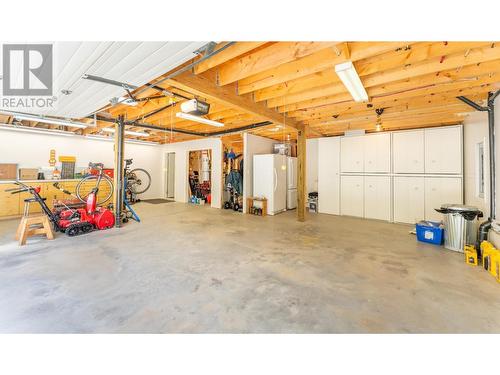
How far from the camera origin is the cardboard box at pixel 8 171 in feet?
18.9

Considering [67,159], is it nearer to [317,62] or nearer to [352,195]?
[317,62]

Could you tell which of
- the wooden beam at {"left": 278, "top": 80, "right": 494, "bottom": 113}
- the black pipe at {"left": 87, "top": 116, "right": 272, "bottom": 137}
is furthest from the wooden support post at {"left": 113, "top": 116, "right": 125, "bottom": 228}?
the wooden beam at {"left": 278, "top": 80, "right": 494, "bottom": 113}

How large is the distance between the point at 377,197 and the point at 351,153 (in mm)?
1544

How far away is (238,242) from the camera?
3844 mm

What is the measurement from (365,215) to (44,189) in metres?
9.69

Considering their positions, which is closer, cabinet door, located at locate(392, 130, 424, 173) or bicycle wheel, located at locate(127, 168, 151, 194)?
cabinet door, located at locate(392, 130, 424, 173)

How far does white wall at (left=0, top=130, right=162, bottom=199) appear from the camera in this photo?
6035 mm

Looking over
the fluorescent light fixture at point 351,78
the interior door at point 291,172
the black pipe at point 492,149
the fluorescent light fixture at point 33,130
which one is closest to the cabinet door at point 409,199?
the black pipe at point 492,149

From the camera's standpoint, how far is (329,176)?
→ 6.68 metres

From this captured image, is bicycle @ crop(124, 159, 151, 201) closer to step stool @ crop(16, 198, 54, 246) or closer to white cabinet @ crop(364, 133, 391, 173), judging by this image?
step stool @ crop(16, 198, 54, 246)

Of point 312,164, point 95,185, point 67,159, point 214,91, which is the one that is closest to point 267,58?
point 214,91

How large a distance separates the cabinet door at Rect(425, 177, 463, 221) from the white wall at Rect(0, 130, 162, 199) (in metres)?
10.4
